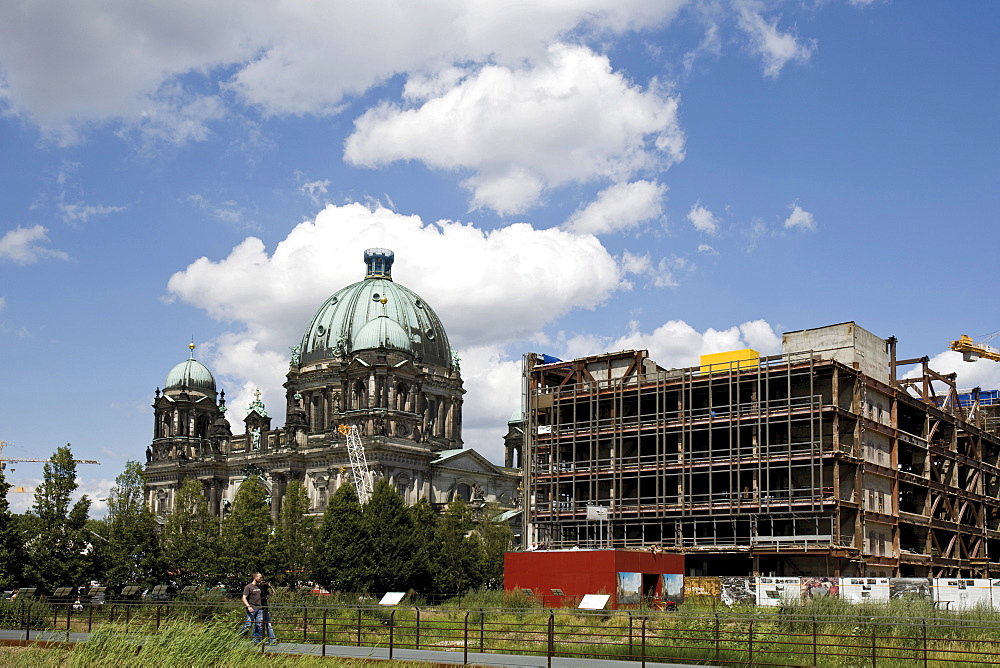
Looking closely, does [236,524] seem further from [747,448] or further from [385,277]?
[385,277]

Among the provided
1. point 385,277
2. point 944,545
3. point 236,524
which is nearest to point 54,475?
point 236,524

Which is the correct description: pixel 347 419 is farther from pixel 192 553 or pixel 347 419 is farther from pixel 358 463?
pixel 192 553

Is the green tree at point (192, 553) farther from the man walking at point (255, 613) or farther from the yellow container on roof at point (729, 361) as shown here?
the man walking at point (255, 613)

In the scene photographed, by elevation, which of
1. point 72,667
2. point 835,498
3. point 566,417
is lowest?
point 72,667

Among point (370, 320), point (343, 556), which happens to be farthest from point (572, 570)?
point (370, 320)

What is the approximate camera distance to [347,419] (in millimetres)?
123688

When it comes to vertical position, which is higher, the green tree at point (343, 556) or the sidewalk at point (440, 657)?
the green tree at point (343, 556)

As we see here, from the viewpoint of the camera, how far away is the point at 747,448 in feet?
242

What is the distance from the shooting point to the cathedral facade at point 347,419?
122 m

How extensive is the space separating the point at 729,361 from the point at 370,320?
67773 millimetres

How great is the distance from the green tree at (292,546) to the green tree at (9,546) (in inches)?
863

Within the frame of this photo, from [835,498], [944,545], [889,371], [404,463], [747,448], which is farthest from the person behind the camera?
[404,463]

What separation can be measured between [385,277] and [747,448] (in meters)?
86.5

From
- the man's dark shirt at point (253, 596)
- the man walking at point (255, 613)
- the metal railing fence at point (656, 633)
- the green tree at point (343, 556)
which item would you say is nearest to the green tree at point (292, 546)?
the green tree at point (343, 556)
